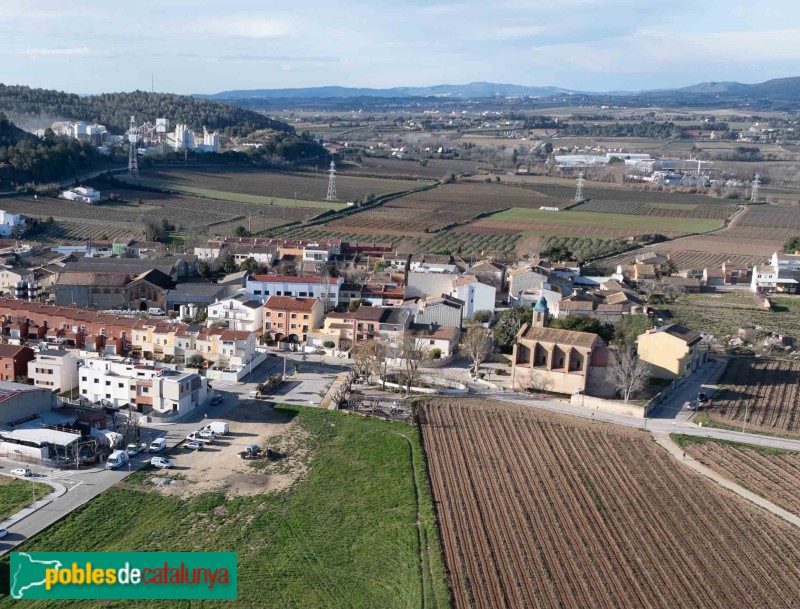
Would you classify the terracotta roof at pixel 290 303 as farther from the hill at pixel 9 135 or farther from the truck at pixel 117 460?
the hill at pixel 9 135

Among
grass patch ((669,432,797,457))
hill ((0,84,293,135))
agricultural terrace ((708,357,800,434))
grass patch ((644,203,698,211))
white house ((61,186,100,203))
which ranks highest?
hill ((0,84,293,135))

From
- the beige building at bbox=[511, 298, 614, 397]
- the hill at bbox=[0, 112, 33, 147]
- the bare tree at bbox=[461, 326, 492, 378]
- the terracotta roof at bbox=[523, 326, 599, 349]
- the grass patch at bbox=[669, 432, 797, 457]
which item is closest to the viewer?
the grass patch at bbox=[669, 432, 797, 457]

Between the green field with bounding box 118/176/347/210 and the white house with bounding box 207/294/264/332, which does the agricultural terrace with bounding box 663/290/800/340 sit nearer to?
the white house with bounding box 207/294/264/332

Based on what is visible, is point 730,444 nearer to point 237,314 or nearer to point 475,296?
point 475,296

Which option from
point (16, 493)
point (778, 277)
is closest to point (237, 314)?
point (16, 493)

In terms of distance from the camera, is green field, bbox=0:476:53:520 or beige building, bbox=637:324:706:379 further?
beige building, bbox=637:324:706:379

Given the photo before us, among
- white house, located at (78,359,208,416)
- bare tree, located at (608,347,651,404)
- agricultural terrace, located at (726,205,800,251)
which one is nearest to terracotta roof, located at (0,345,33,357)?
white house, located at (78,359,208,416)
